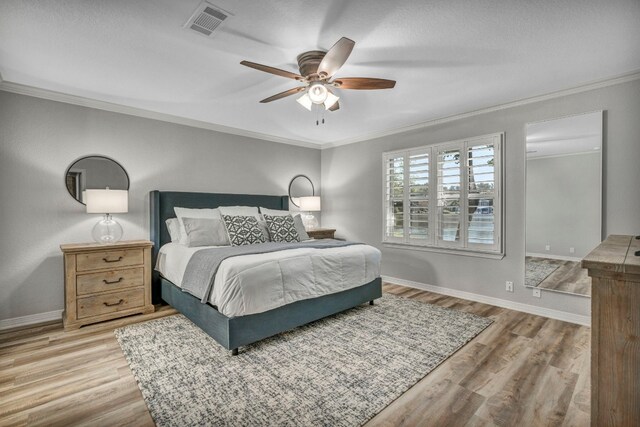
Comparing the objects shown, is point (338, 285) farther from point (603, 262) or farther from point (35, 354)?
point (35, 354)

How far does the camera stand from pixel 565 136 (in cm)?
329

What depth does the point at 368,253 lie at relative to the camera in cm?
353

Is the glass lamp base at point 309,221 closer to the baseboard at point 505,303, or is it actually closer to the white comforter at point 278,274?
the baseboard at point 505,303

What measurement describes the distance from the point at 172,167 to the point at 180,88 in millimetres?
1309

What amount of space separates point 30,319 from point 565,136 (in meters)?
6.02

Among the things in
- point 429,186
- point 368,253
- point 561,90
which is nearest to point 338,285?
point 368,253

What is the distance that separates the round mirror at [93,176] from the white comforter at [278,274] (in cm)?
101

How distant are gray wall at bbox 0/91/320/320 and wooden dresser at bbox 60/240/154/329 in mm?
397

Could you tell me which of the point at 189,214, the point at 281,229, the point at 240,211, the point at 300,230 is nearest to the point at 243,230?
the point at 281,229

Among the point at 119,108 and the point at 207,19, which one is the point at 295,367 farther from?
the point at 119,108

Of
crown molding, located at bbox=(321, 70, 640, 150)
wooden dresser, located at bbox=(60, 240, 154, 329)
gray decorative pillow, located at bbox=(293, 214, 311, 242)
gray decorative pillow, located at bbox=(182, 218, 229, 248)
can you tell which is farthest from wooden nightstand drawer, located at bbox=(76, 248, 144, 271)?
crown molding, located at bbox=(321, 70, 640, 150)

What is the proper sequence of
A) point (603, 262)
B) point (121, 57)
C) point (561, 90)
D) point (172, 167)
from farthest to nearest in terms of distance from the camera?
point (172, 167), point (561, 90), point (121, 57), point (603, 262)

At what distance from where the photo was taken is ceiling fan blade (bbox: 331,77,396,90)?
99.1 inches

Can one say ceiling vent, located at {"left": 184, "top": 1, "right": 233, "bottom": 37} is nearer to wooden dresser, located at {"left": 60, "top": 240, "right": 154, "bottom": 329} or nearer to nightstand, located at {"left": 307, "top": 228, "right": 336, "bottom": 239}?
wooden dresser, located at {"left": 60, "top": 240, "right": 154, "bottom": 329}
